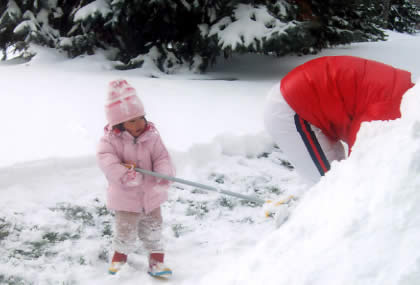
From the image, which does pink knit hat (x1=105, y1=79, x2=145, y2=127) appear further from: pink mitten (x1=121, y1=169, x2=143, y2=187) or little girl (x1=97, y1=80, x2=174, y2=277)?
pink mitten (x1=121, y1=169, x2=143, y2=187)

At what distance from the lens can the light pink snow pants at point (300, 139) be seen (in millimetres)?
2584

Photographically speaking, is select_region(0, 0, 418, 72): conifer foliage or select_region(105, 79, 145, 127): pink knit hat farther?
select_region(0, 0, 418, 72): conifer foliage

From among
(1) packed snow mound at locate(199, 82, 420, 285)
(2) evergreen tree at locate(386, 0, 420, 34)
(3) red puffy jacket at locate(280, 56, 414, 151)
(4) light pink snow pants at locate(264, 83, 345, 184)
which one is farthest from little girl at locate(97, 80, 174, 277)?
(2) evergreen tree at locate(386, 0, 420, 34)

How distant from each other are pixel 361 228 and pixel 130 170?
1635mm

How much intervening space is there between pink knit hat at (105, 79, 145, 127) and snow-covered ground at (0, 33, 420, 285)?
3.16 feet

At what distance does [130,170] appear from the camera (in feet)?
8.55

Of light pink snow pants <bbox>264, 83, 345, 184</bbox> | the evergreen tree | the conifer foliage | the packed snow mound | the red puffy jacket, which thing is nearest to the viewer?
the packed snow mound

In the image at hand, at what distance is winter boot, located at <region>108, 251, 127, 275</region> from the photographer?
8.93 ft

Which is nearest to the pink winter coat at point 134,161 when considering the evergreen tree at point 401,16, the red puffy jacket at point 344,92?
the red puffy jacket at point 344,92

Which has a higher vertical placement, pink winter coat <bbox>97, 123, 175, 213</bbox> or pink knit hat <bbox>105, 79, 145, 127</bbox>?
pink knit hat <bbox>105, 79, 145, 127</bbox>

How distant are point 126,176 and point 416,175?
A: 1.74m

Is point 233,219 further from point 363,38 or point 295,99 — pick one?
point 363,38

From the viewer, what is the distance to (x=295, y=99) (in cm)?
252

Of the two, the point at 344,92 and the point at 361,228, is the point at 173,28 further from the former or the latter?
the point at 361,228
